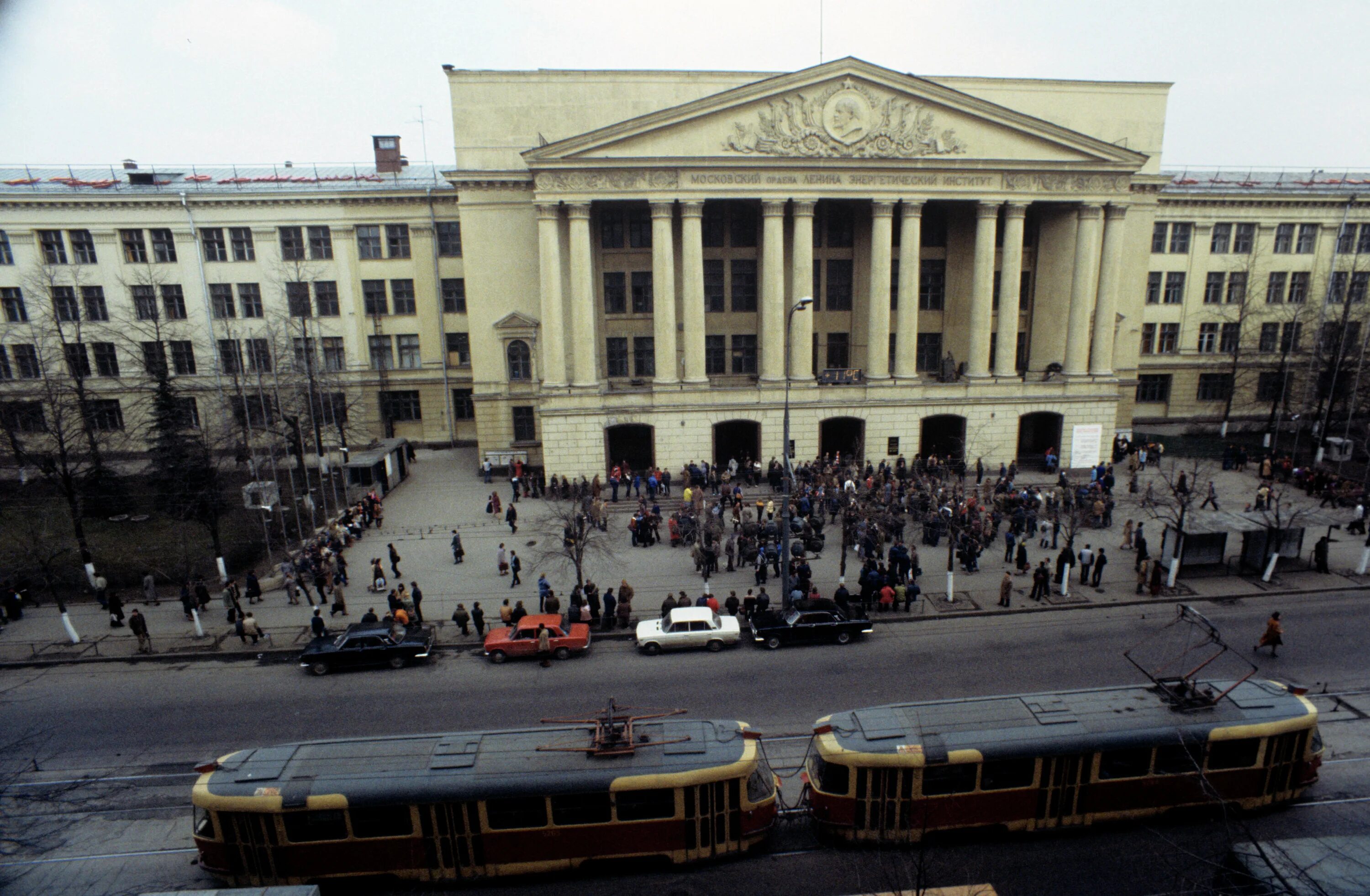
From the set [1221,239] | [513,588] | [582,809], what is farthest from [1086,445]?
[582,809]

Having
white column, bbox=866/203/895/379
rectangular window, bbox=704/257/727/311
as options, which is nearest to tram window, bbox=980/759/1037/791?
white column, bbox=866/203/895/379

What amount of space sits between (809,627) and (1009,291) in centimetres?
2673

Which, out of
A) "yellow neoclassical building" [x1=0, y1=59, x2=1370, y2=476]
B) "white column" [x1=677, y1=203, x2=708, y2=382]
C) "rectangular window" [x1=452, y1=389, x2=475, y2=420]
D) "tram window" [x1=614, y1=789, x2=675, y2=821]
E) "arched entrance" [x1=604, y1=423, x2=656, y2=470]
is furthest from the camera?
"rectangular window" [x1=452, y1=389, x2=475, y2=420]

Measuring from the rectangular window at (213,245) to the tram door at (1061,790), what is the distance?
166 feet

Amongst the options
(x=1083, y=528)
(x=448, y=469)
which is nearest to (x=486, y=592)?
(x=448, y=469)

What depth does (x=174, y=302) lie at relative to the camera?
44281 millimetres

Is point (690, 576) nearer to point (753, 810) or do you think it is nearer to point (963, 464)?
point (753, 810)

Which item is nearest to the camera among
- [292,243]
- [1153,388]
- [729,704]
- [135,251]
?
[729,704]

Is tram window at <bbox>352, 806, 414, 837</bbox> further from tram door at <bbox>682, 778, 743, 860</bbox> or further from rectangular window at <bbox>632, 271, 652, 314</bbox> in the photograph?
rectangular window at <bbox>632, 271, 652, 314</bbox>

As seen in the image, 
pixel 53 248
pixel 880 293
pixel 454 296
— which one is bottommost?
pixel 880 293

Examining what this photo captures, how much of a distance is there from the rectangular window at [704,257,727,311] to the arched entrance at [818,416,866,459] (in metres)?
9.16

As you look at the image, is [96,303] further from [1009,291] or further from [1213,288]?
[1213,288]

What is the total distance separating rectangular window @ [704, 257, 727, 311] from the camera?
40.8 meters

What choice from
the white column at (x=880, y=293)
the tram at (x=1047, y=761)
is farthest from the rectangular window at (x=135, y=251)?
the tram at (x=1047, y=761)
